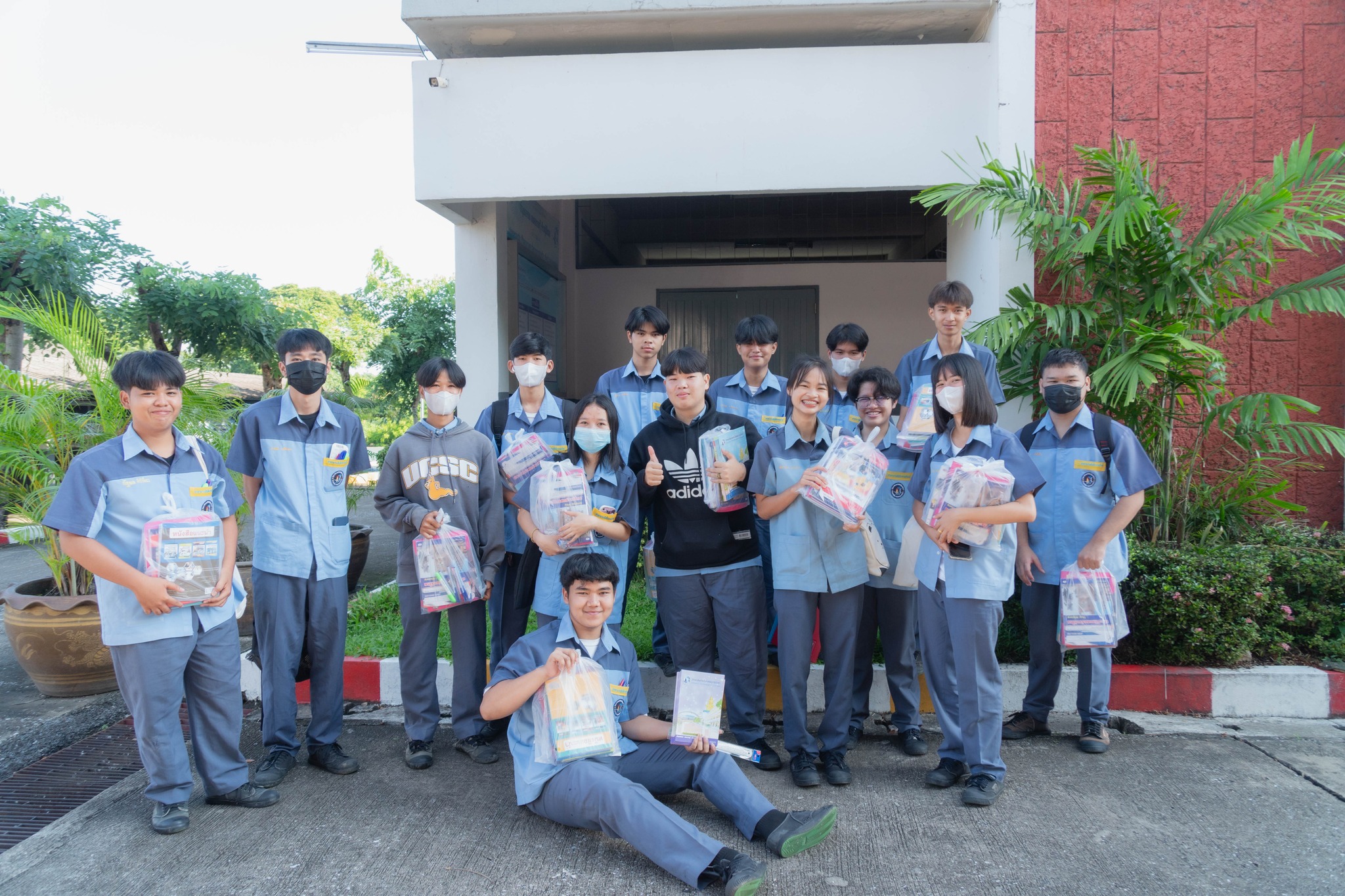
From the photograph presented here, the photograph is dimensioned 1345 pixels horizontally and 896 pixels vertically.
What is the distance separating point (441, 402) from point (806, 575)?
6.14 ft

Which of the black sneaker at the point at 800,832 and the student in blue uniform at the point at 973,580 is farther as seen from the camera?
the student in blue uniform at the point at 973,580

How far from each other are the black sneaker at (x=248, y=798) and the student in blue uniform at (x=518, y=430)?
1.04 metres

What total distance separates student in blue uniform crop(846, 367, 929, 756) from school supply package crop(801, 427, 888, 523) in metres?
0.52

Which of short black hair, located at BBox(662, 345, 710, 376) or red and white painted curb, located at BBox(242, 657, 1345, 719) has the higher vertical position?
short black hair, located at BBox(662, 345, 710, 376)

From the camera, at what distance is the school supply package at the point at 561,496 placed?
3.84 meters

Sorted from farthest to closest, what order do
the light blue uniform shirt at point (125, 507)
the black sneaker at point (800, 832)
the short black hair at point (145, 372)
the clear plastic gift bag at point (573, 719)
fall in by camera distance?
the short black hair at point (145, 372), the light blue uniform shirt at point (125, 507), the clear plastic gift bag at point (573, 719), the black sneaker at point (800, 832)

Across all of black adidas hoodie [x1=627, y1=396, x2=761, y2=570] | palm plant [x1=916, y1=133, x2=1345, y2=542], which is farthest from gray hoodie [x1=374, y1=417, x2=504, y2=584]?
palm plant [x1=916, y1=133, x2=1345, y2=542]

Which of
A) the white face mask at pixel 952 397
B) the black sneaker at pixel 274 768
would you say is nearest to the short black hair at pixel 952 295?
the white face mask at pixel 952 397

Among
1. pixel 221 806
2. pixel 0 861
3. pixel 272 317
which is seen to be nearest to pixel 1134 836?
pixel 221 806

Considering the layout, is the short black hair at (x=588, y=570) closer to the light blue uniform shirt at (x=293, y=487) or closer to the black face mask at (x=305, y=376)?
the light blue uniform shirt at (x=293, y=487)

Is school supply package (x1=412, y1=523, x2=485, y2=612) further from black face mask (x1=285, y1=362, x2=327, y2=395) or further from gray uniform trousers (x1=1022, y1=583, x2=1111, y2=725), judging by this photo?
gray uniform trousers (x1=1022, y1=583, x2=1111, y2=725)

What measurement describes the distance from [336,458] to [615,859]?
217cm

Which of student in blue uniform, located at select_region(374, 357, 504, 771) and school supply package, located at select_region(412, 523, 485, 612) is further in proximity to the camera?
student in blue uniform, located at select_region(374, 357, 504, 771)

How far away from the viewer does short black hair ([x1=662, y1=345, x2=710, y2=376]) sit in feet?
12.8
